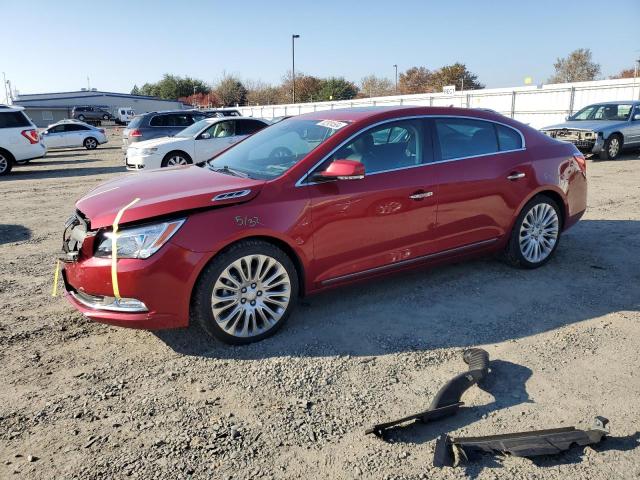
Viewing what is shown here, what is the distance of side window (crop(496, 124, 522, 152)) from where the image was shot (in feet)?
16.9

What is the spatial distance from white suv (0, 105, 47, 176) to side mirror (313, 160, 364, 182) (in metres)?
14.9

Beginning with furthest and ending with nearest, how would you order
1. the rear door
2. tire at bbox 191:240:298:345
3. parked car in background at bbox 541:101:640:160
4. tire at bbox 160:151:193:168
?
parked car in background at bbox 541:101:640:160 < tire at bbox 160:151:193:168 < the rear door < tire at bbox 191:240:298:345

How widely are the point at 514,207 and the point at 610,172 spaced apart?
9.37 m

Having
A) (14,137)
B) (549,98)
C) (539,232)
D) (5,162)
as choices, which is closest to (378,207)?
(539,232)

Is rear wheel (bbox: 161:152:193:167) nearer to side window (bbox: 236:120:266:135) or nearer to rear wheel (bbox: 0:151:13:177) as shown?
side window (bbox: 236:120:266:135)

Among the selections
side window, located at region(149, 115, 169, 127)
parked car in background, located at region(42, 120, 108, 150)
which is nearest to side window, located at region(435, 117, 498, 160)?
side window, located at region(149, 115, 169, 127)

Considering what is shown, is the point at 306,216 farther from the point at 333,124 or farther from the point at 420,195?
the point at 420,195

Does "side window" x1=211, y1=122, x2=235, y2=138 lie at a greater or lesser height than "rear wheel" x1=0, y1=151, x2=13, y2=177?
greater

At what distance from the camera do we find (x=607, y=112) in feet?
52.7

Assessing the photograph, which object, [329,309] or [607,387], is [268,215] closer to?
[329,309]

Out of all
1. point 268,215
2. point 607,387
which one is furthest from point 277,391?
point 607,387

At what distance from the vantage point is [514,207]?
16.8ft

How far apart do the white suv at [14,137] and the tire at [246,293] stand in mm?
14613

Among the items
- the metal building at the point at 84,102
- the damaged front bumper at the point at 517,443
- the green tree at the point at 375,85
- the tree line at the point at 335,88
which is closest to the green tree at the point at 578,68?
the tree line at the point at 335,88
